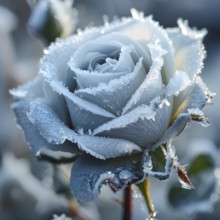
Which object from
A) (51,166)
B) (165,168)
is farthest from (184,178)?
(51,166)

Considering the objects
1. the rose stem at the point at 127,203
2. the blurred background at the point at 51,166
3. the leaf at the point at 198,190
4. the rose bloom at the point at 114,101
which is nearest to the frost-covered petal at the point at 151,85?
the rose bloom at the point at 114,101

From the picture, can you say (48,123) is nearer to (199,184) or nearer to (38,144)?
(38,144)

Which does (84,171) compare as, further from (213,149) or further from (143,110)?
(213,149)

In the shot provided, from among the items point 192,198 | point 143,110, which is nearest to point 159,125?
point 143,110

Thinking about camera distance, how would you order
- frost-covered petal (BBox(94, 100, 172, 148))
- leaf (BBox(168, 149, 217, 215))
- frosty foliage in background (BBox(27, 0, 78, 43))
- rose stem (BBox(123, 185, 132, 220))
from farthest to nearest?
1. leaf (BBox(168, 149, 217, 215))
2. frosty foliage in background (BBox(27, 0, 78, 43))
3. rose stem (BBox(123, 185, 132, 220))
4. frost-covered petal (BBox(94, 100, 172, 148))

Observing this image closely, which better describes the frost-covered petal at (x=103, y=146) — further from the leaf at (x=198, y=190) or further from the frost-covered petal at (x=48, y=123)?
the leaf at (x=198, y=190)

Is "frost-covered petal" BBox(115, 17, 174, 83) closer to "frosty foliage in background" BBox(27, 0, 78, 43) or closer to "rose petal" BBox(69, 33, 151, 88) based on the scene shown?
"rose petal" BBox(69, 33, 151, 88)

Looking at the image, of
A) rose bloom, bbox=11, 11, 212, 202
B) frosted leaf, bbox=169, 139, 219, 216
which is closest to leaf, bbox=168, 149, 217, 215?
frosted leaf, bbox=169, 139, 219, 216
